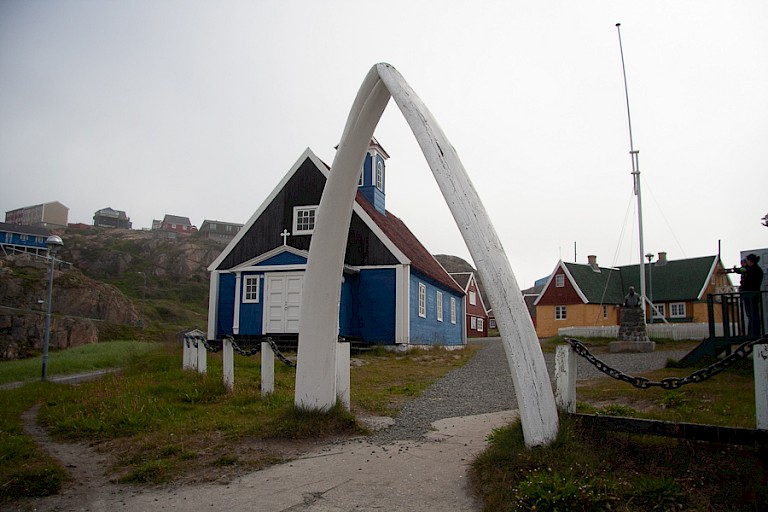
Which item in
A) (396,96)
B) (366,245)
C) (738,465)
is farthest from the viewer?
(366,245)

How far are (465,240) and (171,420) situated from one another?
567 centimetres

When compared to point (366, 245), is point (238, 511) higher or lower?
lower

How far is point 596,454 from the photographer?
499 cm

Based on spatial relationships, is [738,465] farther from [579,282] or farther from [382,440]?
[579,282]

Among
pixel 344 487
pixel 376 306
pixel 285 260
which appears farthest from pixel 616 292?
pixel 344 487

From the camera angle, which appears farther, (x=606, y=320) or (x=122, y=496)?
(x=606, y=320)

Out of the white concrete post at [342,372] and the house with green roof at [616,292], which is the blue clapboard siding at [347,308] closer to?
the white concrete post at [342,372]

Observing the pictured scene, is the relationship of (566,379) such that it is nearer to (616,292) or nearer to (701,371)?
(701,371)

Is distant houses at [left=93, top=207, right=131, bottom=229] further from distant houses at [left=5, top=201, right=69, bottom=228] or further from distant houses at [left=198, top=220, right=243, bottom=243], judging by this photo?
distant houses at [left=198, top=220, right=243, bottom=243]

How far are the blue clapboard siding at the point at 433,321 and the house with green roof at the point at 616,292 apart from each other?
961 centimetres

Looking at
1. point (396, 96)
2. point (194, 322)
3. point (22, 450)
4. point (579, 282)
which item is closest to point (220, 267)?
point (22, 450)

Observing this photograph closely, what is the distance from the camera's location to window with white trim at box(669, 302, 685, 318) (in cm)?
3769

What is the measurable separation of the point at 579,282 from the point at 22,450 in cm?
3639

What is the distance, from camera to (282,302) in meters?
20.5
